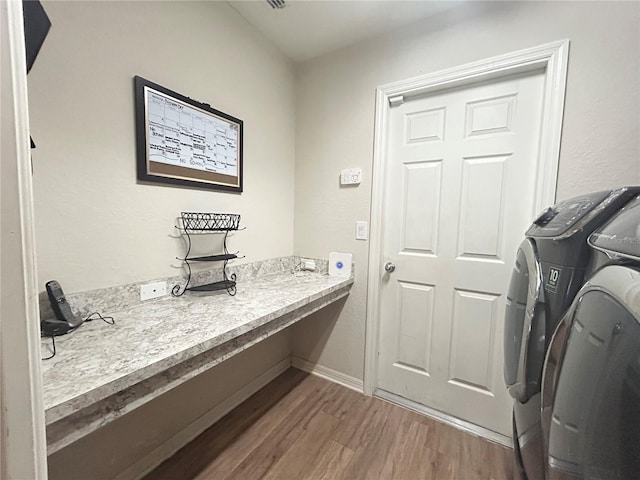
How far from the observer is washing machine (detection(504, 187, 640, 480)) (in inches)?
26.2

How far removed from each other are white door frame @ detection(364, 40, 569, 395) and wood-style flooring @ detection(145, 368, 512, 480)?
0.32m

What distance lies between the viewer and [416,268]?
5.82ft

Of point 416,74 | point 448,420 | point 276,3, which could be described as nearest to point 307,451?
point 448,420

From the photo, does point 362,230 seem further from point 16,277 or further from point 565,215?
point 16,277

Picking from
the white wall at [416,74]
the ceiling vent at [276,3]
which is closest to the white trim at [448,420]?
the white wall at [416,74]

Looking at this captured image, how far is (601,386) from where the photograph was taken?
0.41 metres

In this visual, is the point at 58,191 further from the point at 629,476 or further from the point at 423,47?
the point at 423,47

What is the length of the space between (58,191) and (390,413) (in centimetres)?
210

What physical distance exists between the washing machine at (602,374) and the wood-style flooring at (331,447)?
1.08 meters

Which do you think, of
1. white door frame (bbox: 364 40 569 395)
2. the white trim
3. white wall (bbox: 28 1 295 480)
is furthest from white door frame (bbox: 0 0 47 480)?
the white trim

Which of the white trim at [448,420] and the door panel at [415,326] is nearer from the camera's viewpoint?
the white trim at [448,420]

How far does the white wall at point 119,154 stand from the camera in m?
0.99

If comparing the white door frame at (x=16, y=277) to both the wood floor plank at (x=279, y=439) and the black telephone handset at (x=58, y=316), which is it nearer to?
the black telephone handset at (x=58, y=316)

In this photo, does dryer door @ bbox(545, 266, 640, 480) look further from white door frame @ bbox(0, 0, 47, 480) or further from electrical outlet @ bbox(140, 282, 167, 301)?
electrical outlet @ bbox(140, 282, 167, 301)
